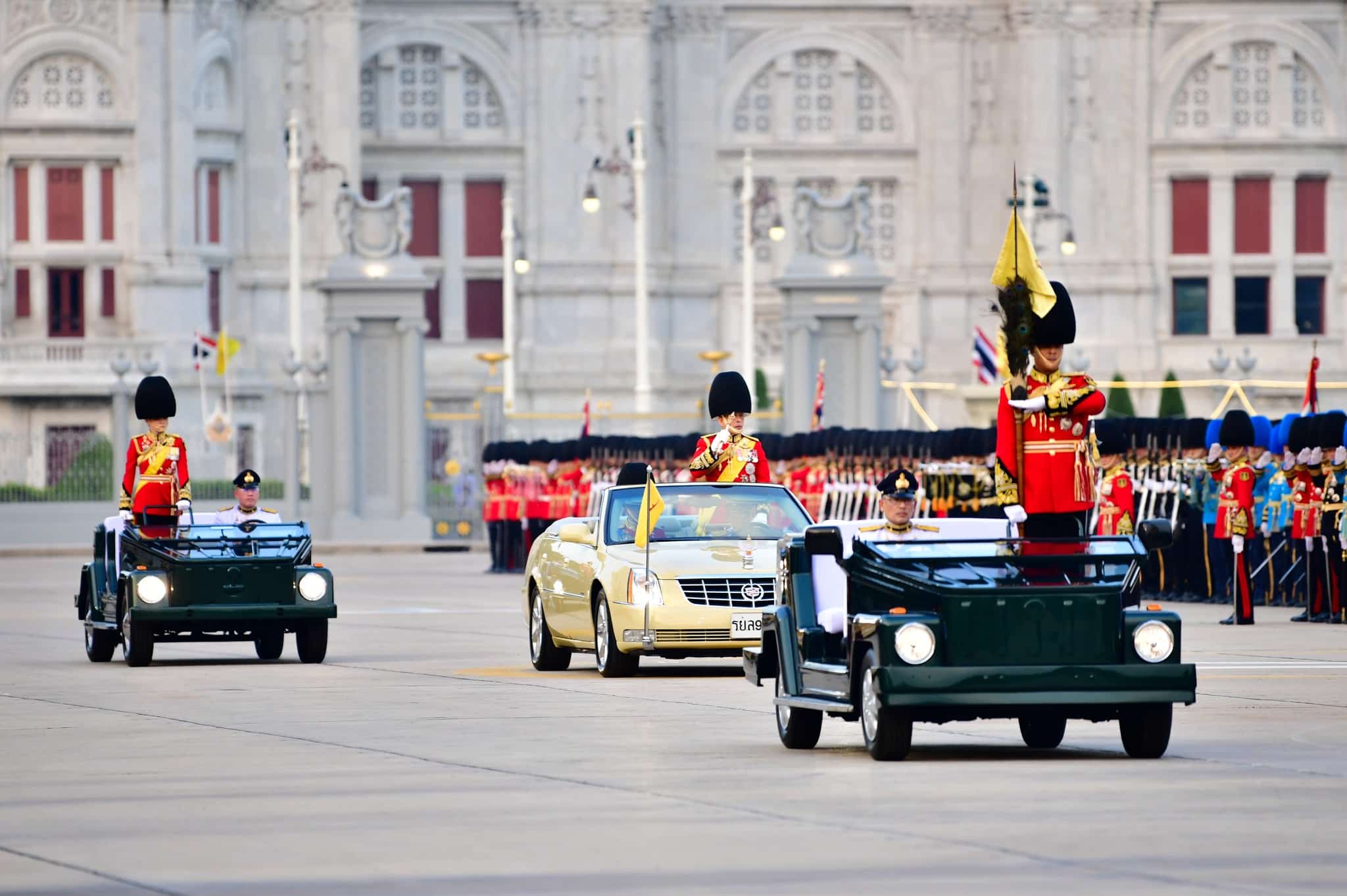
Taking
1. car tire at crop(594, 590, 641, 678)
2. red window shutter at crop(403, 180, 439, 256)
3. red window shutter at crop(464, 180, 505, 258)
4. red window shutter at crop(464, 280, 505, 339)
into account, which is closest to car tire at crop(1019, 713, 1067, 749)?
car tire at crop(594, 590, 641, 678)

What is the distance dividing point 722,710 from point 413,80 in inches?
2168

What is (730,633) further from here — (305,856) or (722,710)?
(305,856)

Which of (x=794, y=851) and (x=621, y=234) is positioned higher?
(x=621, y=234)

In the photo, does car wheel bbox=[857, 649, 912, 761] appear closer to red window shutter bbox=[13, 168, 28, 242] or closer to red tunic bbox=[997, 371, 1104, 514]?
red tunic bbox=[997, 371, 1104, 514]

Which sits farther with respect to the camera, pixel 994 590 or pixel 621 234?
pixel 621 234

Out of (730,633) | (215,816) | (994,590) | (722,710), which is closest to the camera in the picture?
(215,816)

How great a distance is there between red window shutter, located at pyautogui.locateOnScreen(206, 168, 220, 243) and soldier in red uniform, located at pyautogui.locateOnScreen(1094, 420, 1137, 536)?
41527 millimetres

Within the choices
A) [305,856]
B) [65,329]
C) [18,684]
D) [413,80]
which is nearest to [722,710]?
[18,684]

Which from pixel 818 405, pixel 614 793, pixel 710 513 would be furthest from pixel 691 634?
pixel 818 405

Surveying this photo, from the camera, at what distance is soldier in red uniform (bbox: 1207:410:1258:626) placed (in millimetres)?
25922

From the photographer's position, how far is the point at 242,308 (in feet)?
224

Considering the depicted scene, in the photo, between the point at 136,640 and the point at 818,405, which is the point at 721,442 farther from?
the point at 818,405

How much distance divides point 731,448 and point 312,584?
3046 mm

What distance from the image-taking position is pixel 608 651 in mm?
20312
